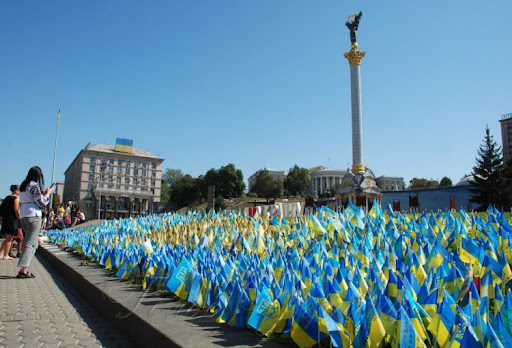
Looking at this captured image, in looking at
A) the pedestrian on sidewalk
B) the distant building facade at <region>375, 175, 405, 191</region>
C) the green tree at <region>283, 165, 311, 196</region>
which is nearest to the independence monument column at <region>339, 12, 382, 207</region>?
the pedestrian on sidewalk

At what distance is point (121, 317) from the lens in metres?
4.07

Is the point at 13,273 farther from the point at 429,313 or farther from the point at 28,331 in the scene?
the point at 429,313

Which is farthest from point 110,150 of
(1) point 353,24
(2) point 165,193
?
(1) point 353,24

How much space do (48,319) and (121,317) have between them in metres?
1.41

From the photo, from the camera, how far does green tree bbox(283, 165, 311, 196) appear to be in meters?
99.2

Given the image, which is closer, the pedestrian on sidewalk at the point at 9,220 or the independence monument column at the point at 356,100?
the pedestrian on sidewalk at the point at 9,220

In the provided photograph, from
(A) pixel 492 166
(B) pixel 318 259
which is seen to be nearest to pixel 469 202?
(A) pixel 492 166

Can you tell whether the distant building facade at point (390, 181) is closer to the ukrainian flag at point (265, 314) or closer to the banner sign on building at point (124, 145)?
the banner sign on building at point (124, 145)

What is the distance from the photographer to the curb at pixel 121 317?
316cm

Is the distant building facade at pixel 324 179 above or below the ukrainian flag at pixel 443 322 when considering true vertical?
above

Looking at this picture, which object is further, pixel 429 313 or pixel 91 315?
pixel 91 315

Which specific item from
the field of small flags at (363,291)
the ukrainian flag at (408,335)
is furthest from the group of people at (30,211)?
the ukrainian flag at (408,335)

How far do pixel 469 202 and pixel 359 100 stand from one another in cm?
1499

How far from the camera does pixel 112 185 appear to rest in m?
97.0
